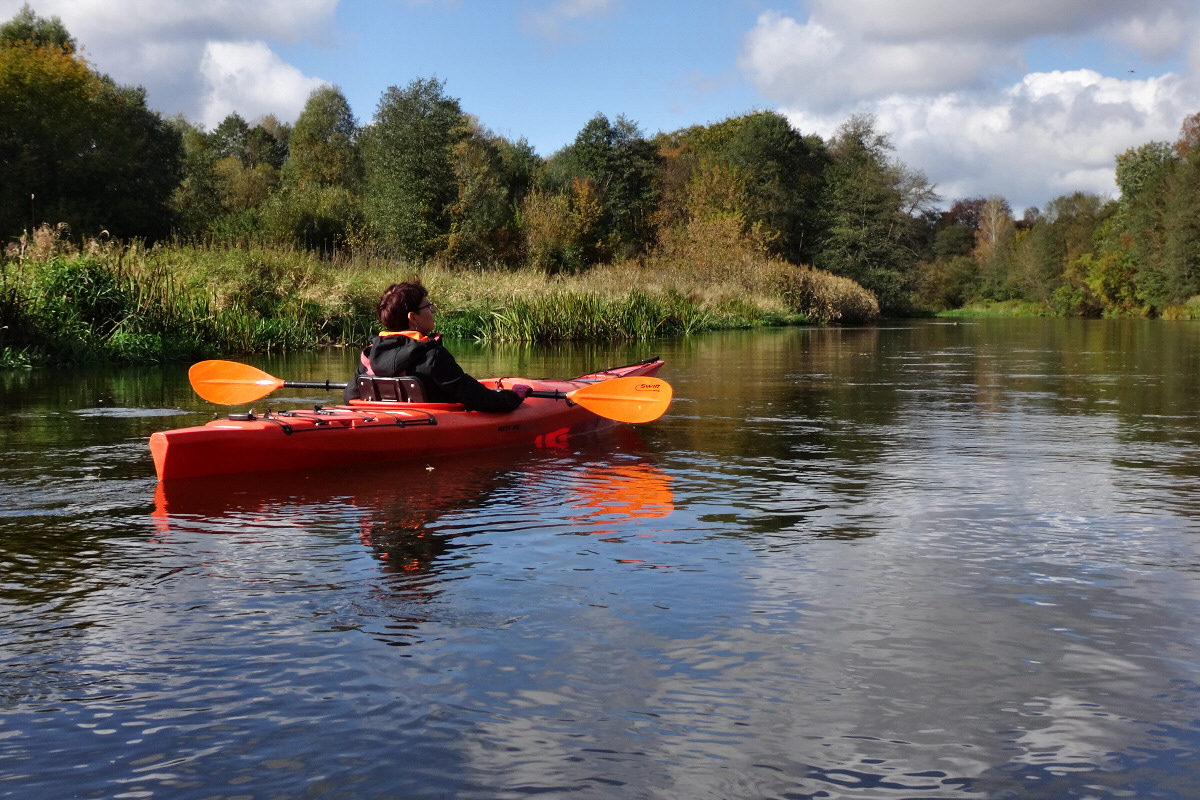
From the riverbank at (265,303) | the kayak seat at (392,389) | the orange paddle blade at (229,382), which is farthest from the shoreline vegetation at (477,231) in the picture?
the kayak seat at (392,389)

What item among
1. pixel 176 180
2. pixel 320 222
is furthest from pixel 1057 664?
pixel 176 180

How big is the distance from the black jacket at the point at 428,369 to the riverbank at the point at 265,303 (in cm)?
803

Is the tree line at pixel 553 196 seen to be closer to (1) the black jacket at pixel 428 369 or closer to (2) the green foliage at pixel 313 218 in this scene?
(2) the green foliage at pixel 313 218

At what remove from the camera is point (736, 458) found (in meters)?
6.84

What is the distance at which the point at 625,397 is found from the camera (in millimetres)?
7344

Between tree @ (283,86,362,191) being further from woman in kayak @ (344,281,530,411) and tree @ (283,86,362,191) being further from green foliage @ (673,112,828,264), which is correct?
woman in kayak @ (344,281,530,411)

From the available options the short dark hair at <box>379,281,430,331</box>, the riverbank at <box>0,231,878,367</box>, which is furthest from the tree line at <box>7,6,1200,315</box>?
the short dark hair at <box>379,281,430,331</box>

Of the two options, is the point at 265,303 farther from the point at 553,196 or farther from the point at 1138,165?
the point at 1138,165

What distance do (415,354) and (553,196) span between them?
33.0m

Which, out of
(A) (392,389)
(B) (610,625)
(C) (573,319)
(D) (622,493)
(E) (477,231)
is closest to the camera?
(B) (610,625)

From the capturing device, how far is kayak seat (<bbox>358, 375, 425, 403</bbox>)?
654cm

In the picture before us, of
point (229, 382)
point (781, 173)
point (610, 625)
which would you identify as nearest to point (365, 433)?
point (229, 382)

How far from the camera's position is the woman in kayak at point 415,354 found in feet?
21.0

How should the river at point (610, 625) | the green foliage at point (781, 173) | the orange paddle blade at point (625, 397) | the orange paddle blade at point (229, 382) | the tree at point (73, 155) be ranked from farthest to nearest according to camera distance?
the green foliage at point (781, 173)
the tree at point (73, 155)
the orange paddle blade at point (229, 382)
the orange paddle blade at point (625, 397)
the river at point (610, 625)
